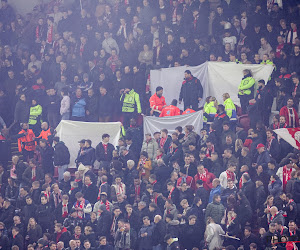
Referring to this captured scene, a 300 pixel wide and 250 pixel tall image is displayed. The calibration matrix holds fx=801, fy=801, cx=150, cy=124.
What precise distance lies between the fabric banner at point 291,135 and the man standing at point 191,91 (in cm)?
430

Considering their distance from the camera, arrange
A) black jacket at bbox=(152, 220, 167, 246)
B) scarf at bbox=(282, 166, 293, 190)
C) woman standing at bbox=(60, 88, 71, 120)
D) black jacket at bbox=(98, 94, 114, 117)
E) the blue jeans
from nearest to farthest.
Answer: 1. black jacket at bbox=(152, 220, 167, 246)
2. scarf at bbox=(282, 166, 293, 190)
3. the blue jeans
4. black jacket at bbox=(98, 94, 114, 117)
5. woman standing at bbox=(60, 88, 71, 120)

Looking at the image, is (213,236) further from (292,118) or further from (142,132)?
(142,132)

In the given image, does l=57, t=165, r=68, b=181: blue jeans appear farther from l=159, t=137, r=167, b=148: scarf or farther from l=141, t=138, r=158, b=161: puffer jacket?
l=159, t=137, r=167, b=148: scarf

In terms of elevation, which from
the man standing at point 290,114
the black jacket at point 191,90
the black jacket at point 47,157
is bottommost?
the black jacket at point 47,157

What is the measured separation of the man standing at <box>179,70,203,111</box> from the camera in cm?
2503

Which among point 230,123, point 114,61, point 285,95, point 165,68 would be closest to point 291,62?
point 285,95

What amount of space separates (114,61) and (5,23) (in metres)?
5.67

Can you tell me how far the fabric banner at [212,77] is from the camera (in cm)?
2477

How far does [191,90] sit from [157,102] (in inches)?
44.8

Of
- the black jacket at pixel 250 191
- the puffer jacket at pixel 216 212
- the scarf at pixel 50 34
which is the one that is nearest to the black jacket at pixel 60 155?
the puffer jacket at pixel 216 212

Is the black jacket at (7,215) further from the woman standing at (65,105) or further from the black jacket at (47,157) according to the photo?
the woman standing at (65,105)

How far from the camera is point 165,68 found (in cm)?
2648

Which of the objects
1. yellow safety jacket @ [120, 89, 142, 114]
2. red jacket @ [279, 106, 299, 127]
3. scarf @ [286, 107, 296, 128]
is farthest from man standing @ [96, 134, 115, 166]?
scarf @ [286, 107, 296, 128]

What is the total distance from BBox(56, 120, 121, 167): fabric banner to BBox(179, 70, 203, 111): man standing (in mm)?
2395
